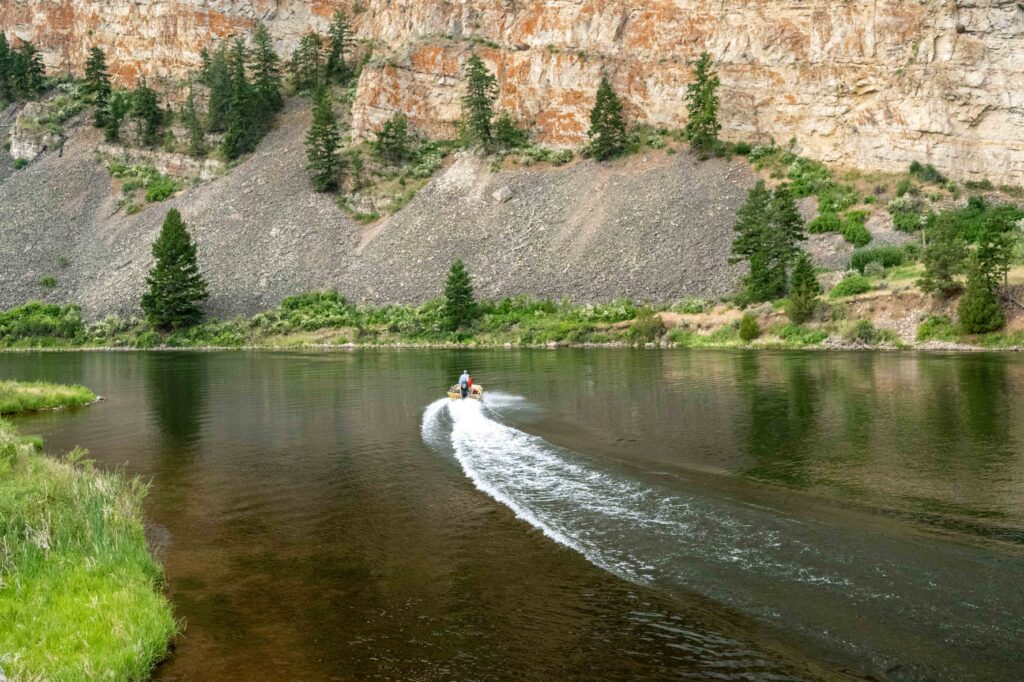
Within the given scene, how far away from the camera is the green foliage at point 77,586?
802 centimetres

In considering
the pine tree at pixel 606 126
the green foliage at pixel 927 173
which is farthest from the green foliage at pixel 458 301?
the green foliage at pixel 927 173

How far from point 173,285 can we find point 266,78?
4206 centimetres

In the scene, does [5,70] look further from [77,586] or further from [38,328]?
[77,586]

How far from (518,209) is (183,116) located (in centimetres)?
5286

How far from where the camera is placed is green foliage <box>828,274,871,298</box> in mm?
57188

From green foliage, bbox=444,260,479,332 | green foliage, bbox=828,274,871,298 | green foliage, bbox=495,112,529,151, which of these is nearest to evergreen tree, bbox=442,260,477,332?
green foliage, bbox=444,260,479,332

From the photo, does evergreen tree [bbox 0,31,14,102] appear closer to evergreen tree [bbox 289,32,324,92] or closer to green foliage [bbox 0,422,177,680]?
evergreen tree [bbox 289,32,324,92]

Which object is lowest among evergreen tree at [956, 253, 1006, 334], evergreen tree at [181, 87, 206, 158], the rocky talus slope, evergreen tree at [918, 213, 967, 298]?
evergreen tree at [956, 253, 1006, 334]

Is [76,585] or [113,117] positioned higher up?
[113,117]

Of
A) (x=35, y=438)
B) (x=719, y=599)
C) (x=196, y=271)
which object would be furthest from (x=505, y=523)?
(x=196, y=271)

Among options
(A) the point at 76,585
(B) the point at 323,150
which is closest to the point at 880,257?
(B) the point at 323,150

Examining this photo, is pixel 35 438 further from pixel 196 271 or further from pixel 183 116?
pixel 183 116

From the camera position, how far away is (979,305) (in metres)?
48.2

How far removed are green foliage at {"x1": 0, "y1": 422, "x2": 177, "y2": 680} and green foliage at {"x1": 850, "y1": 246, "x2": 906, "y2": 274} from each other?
61.8m
